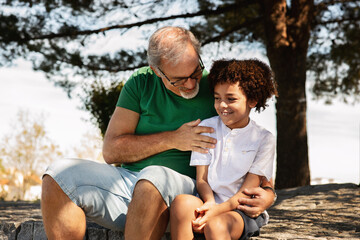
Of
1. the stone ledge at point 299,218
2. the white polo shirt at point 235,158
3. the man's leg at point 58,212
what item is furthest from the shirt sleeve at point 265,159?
the man's leg at point 58,212

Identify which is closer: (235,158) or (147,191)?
(147,191)

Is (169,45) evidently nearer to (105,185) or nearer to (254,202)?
(105,185)

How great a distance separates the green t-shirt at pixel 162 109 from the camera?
2545 mm

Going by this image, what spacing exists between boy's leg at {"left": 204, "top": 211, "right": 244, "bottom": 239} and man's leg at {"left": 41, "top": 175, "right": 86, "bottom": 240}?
0.69 m

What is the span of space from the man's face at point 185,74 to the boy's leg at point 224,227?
0.75 m

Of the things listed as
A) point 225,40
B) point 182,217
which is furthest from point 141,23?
point 182,217

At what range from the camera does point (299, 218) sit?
3.57 meters

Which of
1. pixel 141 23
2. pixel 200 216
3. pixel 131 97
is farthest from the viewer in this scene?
pixel 141 23

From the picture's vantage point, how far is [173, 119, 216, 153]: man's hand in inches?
92.2

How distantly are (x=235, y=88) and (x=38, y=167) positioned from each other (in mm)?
7226

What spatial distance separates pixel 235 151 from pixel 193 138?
24 cm

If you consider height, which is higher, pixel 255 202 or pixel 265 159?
pixel 265 159

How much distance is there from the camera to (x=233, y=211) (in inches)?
85.4

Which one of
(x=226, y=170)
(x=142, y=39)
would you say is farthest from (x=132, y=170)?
(x=142, y=39)
